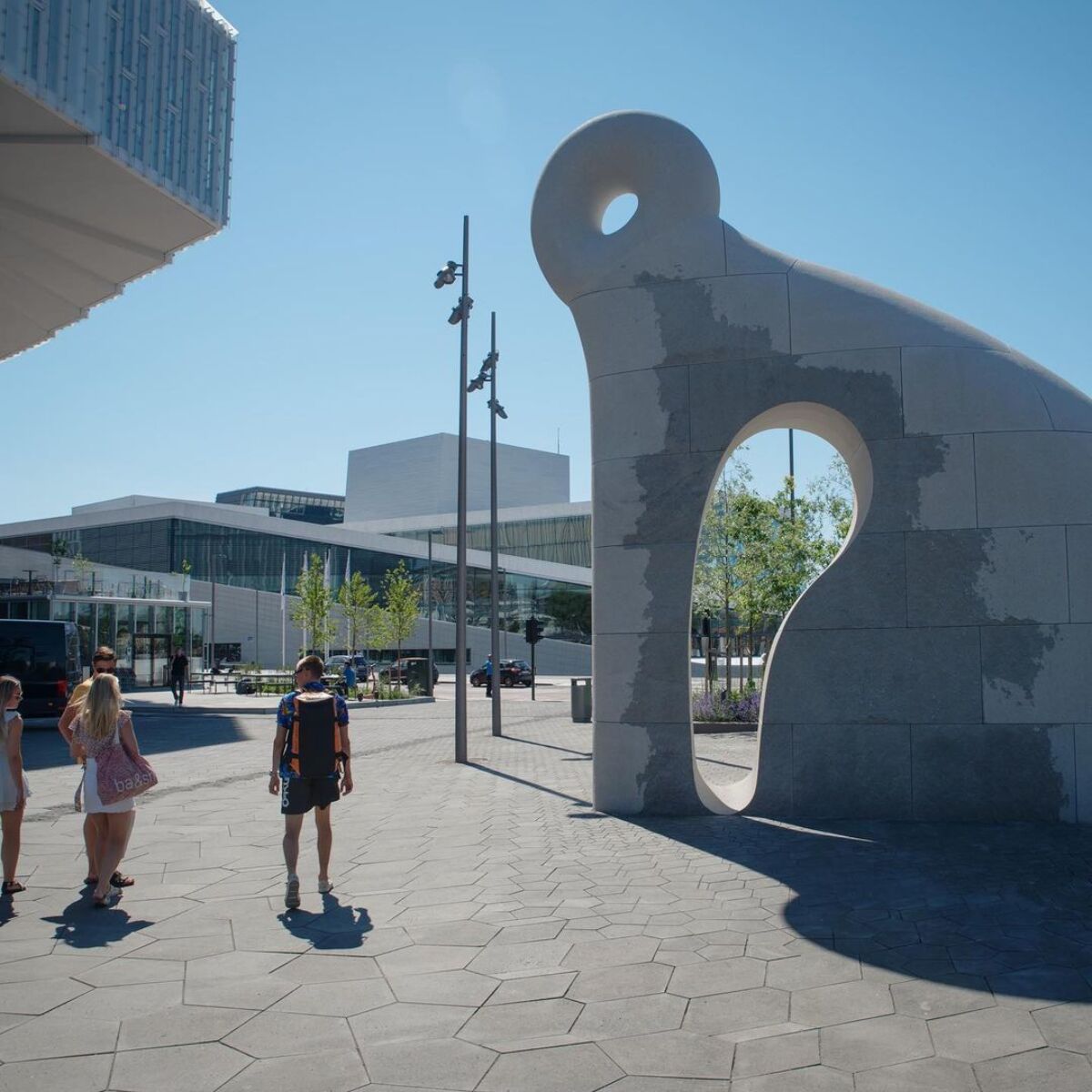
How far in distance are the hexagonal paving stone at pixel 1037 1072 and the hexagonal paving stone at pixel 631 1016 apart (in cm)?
119

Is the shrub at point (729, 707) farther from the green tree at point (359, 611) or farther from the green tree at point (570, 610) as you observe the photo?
the green tree at point (570, 610)

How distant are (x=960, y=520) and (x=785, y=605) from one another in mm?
14338

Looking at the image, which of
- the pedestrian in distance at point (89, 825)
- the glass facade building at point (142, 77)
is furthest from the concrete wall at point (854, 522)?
the glass facade building at point (142, 77)

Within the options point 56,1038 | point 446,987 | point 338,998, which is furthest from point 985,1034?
point 56,1038

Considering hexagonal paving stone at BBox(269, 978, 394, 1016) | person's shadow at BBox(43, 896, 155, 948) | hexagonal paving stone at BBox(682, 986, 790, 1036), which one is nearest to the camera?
hexagonal paving stone at BBox(682, 986, 790, 1036)

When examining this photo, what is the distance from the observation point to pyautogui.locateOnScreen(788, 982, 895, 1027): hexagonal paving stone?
13.9 ft

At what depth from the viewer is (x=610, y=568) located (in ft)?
30.5

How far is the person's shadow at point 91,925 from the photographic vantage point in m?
5.55

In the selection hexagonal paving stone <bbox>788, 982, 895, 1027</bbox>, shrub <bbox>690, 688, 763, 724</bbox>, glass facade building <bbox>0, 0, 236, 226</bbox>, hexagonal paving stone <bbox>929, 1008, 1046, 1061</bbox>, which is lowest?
hexagonal paving stone <bbox>788, 982, 895, 1027</bbox>

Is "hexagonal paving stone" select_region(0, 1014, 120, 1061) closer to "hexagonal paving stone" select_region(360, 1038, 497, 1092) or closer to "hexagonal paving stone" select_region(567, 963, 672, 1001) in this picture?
"hexagonal paving stone" select_region(360, 1038, 497, 1092)

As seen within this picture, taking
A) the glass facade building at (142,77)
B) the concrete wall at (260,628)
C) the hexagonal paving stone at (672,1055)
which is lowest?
the hexagonal paving stone at (672,1055)

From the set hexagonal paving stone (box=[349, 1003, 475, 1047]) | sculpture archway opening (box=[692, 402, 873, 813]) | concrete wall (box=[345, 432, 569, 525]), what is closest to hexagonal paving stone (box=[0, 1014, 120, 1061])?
hexagonal paving stone (box=[349, 1003, 475, 1047])

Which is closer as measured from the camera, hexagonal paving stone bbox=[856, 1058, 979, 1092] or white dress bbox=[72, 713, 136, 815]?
hexagonal paving stone bbox=[856, 1058, 979, 1092]

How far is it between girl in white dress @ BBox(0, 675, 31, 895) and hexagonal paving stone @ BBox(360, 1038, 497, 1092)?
3.81 meters
